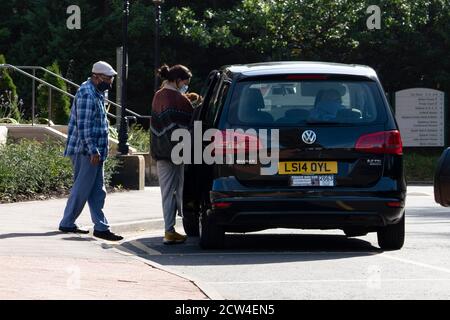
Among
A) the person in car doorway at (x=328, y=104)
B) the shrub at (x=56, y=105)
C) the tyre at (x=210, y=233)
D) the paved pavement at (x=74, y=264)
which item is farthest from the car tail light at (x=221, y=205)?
the shrub at (x=56, y=105)

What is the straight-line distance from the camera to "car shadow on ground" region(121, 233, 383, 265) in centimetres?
1244

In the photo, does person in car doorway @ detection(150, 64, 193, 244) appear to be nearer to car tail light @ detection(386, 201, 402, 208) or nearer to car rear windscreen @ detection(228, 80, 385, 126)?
car rear windscreen @ detection(228, 80, 385, 126)

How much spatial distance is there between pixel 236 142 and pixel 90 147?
1.99 m

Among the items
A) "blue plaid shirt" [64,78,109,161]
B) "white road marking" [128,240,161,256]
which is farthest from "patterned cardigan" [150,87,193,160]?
"white road marking" [128,240,161,256]

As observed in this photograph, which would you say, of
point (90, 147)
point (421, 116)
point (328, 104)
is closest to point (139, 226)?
point (90, 147)

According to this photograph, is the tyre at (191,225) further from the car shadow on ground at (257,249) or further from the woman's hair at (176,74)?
the woman's hair at (176,74)

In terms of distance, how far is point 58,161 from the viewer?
65.0ft

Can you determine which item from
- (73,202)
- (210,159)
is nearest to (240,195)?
(210,159)

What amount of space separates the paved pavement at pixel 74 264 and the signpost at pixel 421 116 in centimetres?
2084

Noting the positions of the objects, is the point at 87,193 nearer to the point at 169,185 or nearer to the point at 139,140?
the point at 169,185

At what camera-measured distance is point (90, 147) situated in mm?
13977

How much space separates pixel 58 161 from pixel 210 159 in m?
7.31

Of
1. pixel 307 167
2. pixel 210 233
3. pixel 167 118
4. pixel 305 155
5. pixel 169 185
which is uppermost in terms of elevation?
pixel 167 118

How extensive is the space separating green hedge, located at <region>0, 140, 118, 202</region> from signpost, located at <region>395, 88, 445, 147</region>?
17715 millimetres
